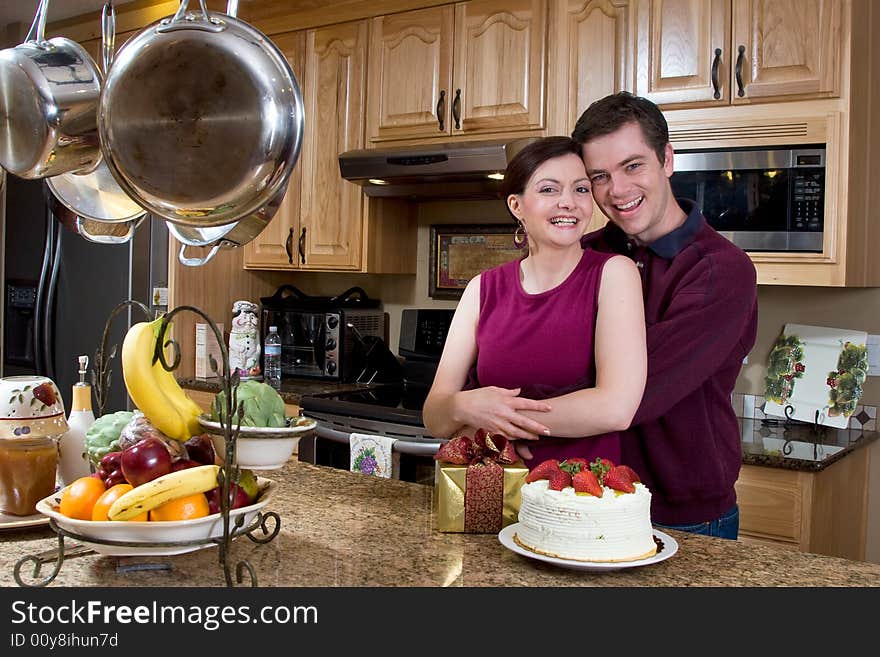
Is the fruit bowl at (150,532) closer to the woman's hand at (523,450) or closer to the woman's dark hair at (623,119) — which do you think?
the woman's hand at (523,450)

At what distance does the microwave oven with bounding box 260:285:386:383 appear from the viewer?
3646 mm

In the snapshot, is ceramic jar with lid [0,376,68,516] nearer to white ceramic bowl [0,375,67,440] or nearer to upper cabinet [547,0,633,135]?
white ceramic bowl [0,375,67,440]

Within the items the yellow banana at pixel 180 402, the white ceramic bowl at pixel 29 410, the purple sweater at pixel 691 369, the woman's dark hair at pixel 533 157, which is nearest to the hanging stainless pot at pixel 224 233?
the yellow banana at pixel 180 402

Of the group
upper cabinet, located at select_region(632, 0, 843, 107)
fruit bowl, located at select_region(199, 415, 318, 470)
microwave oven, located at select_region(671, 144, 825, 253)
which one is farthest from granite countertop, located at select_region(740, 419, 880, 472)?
fruit bowl, located at select_region(199, 415, 318, 470)

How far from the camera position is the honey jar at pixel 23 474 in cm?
139

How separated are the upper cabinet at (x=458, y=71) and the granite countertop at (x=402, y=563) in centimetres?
200

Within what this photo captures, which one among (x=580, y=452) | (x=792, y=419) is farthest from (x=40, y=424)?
(x=792, y=419)

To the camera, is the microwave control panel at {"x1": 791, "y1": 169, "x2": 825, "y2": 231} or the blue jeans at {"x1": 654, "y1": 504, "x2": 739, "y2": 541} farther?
the microwave control panel at {"x1": 791, "y1": 169, "x2": 825, "y2": 231}

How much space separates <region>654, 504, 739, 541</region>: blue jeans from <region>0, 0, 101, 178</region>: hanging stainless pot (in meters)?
1.25

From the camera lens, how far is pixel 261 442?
45.8 inches

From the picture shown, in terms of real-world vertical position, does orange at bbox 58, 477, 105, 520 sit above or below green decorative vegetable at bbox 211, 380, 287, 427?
below
